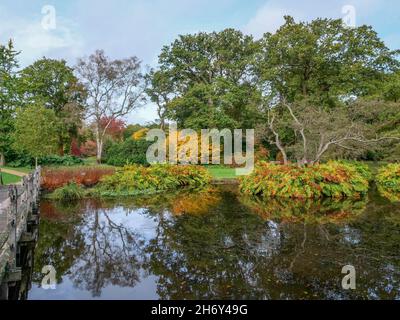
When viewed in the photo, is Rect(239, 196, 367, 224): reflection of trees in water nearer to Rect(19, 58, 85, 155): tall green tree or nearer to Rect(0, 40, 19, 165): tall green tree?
Rect(0, 40, 19, 165): tall green tree

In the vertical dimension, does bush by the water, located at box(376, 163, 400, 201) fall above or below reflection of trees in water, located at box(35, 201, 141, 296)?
above

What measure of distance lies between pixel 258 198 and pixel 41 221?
8193mm

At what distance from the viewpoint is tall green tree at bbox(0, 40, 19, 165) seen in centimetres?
2330

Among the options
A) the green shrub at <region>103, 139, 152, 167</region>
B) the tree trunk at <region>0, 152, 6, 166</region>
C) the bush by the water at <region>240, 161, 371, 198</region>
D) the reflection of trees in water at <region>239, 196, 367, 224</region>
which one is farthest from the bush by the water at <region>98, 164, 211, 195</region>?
the tree trunk at <region>0, 152, 6, 166</region>

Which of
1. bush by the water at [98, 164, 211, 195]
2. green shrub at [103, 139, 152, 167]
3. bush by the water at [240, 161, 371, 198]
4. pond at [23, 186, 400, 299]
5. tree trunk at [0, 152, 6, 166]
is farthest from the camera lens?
green shrub at [103, 139, 152, 167]

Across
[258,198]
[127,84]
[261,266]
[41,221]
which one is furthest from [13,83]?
[261,266]

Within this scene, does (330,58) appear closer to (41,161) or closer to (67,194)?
(67,194)

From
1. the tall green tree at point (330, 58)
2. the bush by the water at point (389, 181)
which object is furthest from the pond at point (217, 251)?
the tall green tree at point (330, 58)

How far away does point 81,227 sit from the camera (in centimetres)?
909

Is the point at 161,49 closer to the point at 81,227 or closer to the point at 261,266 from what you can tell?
the point at 81,227

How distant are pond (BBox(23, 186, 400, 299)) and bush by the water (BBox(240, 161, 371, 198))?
7.47ft

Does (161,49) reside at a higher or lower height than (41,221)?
higher

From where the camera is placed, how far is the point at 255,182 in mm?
15430
